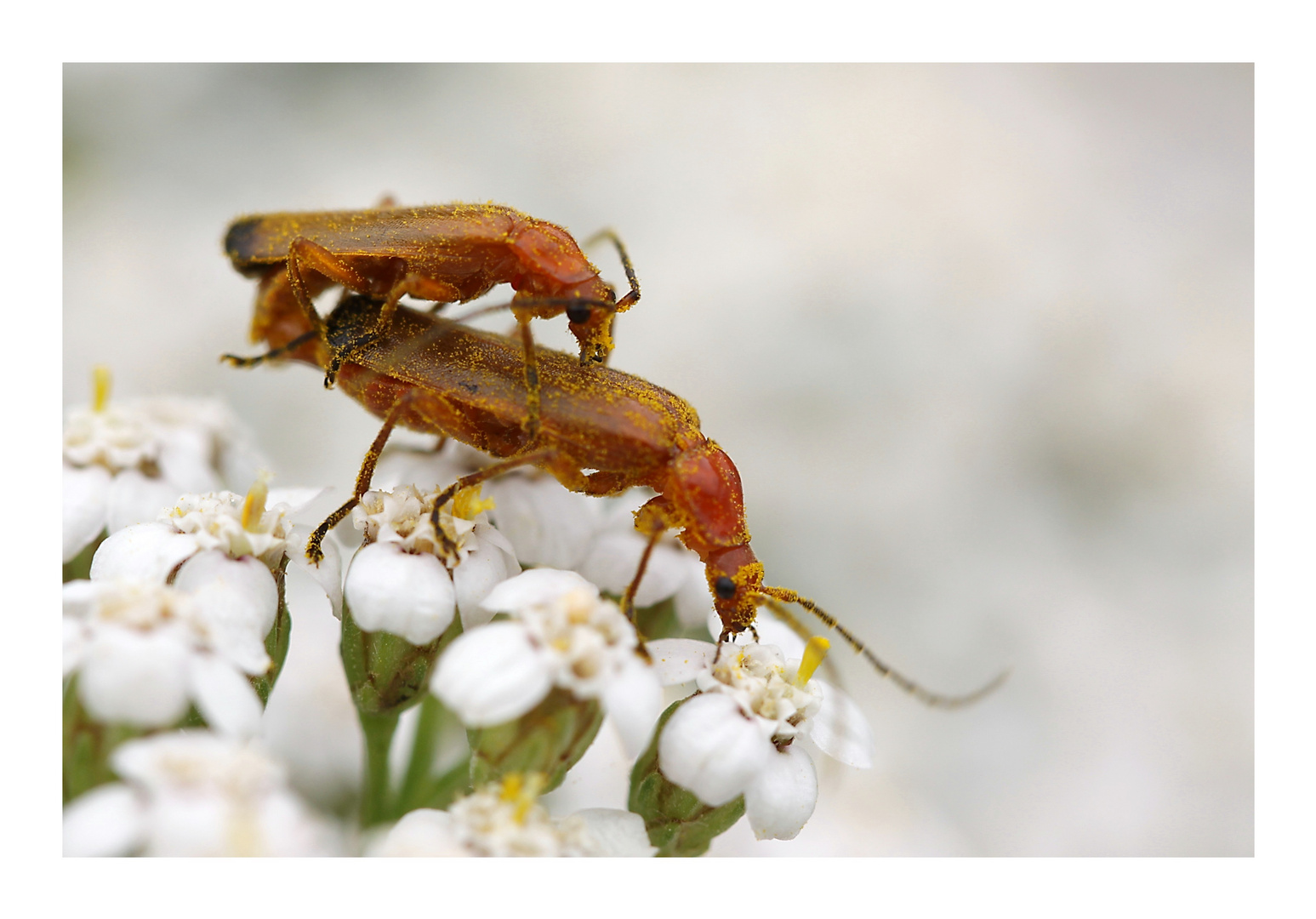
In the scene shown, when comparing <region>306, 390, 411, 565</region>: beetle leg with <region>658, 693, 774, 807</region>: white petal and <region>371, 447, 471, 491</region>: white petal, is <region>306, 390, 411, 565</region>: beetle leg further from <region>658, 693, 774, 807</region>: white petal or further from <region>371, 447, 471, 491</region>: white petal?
<region>658, 693, 774, 807</region>: white petal

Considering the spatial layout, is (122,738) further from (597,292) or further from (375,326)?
(597,292)

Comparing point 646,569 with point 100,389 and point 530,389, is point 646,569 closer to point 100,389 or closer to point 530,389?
point 530,389

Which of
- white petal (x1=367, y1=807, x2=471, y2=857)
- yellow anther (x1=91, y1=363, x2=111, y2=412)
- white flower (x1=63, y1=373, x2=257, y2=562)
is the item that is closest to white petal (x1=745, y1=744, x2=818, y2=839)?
white petal (x1=367, y1=807, x2=471, y2=857)

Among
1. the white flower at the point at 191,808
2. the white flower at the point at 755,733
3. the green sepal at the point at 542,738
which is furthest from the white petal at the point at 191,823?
the white flower at the point at 755,733

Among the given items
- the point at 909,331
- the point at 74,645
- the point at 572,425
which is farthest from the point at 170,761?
the point at 909,331
